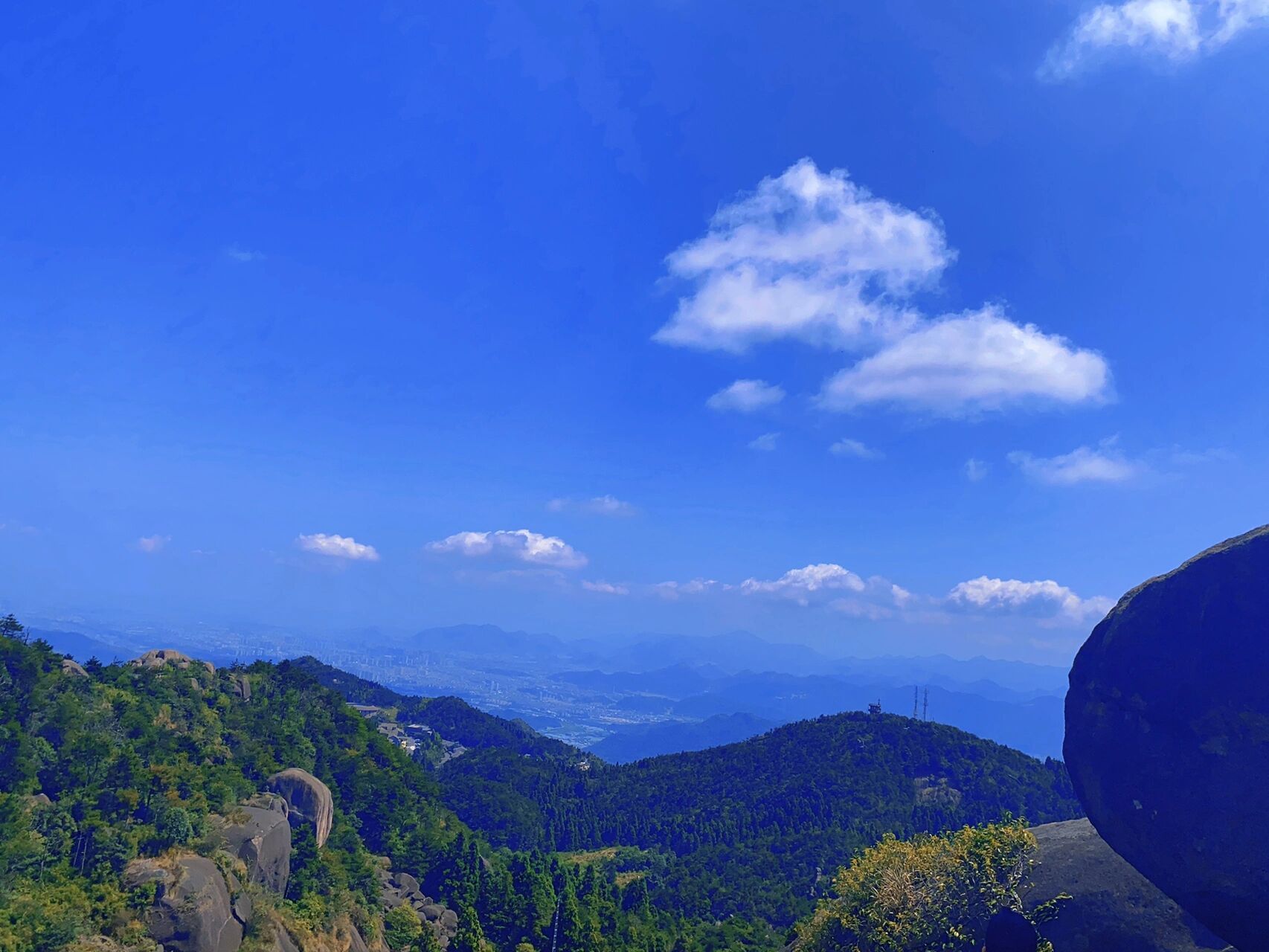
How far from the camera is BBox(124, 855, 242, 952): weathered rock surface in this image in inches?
1079

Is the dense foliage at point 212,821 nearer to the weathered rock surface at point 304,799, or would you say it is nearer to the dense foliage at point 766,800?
the weathered rock surface at point 304,799

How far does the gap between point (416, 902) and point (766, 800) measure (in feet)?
233

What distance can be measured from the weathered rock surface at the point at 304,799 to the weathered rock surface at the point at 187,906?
1263 centimetres

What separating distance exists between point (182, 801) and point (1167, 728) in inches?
1625

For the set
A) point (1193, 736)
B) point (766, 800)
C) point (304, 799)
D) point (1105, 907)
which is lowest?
point (766, 800)

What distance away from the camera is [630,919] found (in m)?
51.4

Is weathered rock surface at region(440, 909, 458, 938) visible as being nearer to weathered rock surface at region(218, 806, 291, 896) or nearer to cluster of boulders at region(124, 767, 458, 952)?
cluster of boulders at region(124, 767, 458, 952)

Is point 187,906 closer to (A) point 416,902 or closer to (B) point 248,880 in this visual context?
(B) point 248,880

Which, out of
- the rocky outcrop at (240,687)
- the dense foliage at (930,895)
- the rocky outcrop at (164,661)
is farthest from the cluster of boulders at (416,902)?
the dense foliage at (930,895)

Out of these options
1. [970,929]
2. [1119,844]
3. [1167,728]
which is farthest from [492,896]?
[1167,728]

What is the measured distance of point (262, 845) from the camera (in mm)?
35312

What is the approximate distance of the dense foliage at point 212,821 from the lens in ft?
95.4

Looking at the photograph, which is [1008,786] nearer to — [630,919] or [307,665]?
[630,919]

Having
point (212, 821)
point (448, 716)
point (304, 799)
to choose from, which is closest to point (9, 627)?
point (304, 799)
